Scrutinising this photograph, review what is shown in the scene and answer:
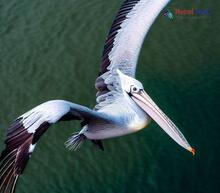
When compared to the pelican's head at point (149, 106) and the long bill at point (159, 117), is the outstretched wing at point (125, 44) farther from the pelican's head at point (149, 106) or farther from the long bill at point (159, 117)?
the long bill at point (159, 117)

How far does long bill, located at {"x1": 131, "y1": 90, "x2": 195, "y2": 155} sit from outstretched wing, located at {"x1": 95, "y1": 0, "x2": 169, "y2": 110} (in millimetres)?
891

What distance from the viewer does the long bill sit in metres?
8.37

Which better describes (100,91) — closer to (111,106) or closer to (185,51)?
(111,106)

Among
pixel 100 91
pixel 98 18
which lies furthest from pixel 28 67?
pixel 100 91

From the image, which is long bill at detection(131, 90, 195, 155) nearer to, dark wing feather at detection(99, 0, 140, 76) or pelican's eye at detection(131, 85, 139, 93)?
pelican's eye at detection(131, 85, 139, 93)

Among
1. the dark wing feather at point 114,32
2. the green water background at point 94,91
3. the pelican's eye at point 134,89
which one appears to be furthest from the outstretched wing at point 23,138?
the green water background at point 94,91

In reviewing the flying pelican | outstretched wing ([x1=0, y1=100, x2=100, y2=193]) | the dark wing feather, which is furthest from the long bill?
outstretched wing ([x1=0, y1=100, x2=100, y2=193])

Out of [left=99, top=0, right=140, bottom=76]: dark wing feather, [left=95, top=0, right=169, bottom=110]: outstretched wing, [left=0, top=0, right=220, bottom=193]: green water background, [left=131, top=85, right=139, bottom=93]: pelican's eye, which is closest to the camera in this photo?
[left=131, top=85, right=139, bottom=93]: pelican's eye

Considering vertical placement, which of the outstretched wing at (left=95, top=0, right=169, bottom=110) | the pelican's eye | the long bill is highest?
the outstretched wing at (left=95, top=0, right=169, bottom=110)

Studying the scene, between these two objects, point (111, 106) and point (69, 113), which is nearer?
point (69, 113)

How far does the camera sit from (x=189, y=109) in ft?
39.3

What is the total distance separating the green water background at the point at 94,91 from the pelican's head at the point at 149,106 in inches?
91.5

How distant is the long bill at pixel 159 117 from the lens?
837 cm

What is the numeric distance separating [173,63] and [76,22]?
293 centimetres
